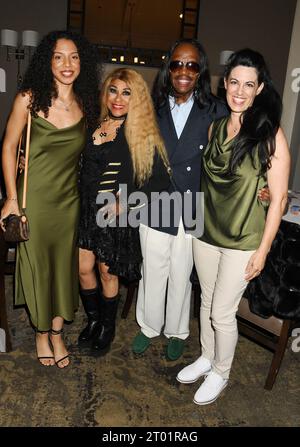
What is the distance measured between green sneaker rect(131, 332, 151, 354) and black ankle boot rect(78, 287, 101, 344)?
0.26 m

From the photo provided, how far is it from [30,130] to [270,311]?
1595 mm

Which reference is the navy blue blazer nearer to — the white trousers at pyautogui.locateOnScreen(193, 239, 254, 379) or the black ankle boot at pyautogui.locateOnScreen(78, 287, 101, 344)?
the white trousers at pyautogui.locateOnScreen(193, 239, 254, 379)

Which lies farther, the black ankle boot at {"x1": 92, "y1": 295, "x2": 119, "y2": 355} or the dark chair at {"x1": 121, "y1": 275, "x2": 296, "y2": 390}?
the black ankle boot at {"x1": 92, "y1": 295, "x2": 119, "y2": 355}

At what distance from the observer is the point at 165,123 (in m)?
2.20

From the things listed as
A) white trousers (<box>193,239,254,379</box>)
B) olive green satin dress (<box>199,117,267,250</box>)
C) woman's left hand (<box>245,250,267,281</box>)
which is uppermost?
olive green satin dress (<box>199,117,267,250</box>)

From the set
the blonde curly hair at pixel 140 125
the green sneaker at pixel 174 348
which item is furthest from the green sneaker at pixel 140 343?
the blonde curly hair at pixel 140 125

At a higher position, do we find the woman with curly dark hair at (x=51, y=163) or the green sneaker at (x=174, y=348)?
the woman with curly dark hair at (x=51, y=163)

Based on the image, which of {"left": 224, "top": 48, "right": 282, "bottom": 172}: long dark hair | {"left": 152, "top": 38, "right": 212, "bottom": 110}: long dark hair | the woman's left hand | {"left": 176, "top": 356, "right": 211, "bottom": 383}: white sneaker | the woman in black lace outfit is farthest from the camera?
{"left": 176, "top": 356, "right": 211, "bottom": 383}: white sneaker

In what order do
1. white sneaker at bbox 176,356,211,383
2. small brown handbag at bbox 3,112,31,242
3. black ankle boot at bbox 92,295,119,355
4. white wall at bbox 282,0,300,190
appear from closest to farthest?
small brown handbag at bbox 3,112,31,242 < white sneaker at bbox 176,356,211,383 < black ankle boot at bbox 92,295,119,355 < white wall at bbox 282,0,300,190

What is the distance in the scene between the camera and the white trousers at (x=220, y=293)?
195 cm

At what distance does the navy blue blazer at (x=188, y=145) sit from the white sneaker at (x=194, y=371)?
31.4 inches

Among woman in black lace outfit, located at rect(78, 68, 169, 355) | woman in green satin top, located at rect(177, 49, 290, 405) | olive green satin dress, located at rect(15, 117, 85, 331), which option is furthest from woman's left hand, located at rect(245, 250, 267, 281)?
olive green satin dress, located at rect(15, 117, 85, 331)

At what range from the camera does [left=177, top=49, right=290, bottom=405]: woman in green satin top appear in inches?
68.9

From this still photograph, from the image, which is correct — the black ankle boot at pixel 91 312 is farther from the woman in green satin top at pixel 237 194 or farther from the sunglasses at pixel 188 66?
the sunglasses at pixel 188 66
